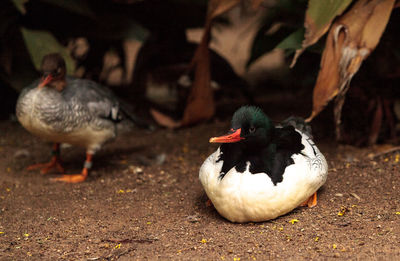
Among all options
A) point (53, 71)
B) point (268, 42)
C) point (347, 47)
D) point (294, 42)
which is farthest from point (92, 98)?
point (347, 47)

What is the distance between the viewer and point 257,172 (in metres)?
3.09

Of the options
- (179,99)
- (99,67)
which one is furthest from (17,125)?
(179,99)

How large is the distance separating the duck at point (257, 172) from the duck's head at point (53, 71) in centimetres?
159

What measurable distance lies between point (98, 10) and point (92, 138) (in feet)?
6.22

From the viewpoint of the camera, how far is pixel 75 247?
9.92 feet

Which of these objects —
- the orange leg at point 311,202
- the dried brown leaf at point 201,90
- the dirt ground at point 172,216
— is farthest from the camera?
the dried brown leaf at point 201,90

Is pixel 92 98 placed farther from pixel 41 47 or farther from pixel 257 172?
pixel 257 172

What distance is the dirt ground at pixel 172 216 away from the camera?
2877mm

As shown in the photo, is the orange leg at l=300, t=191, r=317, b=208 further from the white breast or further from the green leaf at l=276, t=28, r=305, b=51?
the green leaf at l=276, t=28, r=305, b=51

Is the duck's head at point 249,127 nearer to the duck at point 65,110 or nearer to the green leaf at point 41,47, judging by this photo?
the duck at point 65,110

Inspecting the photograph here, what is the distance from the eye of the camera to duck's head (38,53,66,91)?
417 cm

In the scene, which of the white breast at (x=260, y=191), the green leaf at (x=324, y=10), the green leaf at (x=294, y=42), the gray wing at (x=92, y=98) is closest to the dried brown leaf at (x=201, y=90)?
the green leaf at (x=294, y=42)

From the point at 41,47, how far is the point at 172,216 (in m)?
2.38

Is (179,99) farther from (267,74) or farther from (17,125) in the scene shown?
(267,74)
